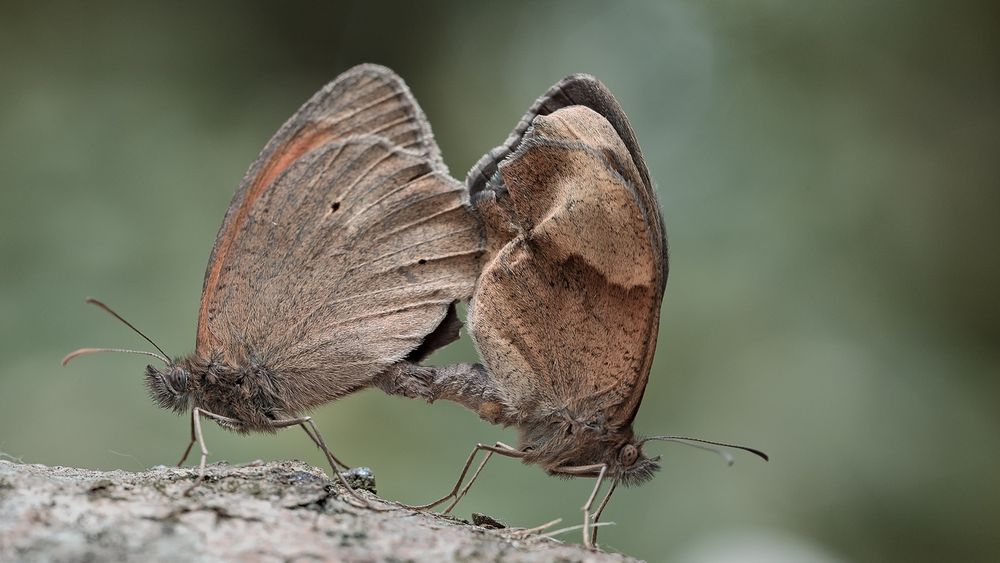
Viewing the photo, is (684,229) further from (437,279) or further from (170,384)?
(170,384)

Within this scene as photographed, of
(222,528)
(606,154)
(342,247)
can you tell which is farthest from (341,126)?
(222,528)

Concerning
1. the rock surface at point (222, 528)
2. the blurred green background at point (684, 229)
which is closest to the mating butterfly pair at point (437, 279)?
the rock surface at point (222, 528)

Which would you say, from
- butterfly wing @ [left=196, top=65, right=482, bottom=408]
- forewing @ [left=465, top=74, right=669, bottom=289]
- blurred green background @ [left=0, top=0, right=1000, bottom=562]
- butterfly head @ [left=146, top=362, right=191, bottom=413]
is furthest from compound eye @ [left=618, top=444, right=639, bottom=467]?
butterfly head @ [left=146, top=362, right=191, bottom=413]

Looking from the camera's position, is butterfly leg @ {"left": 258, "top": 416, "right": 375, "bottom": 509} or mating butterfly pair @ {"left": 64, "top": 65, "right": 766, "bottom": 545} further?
mating butterfly pair @ {"left": 64, "top": 65, "right": 766, "bottom": 545}

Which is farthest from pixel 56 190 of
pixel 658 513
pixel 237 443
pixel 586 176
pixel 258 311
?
pixel 658 513

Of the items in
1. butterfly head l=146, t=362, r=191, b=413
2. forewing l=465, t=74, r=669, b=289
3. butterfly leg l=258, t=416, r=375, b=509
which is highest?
forewing l=465, t=74, r=669, b=289

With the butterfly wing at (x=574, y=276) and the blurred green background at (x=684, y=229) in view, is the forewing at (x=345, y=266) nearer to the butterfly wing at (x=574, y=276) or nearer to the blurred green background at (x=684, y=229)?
the butterfly wing at (x=574, y=276)

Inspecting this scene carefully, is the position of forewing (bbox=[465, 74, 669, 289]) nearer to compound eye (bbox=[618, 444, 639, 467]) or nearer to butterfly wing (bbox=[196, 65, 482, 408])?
butterfly wing (bbox=[196, 65, 482, 408])
